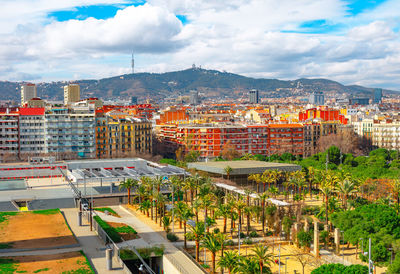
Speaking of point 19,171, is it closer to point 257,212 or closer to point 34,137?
point 34,137

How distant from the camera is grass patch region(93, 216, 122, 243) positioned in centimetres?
4119

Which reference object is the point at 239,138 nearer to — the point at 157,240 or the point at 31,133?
the point at 31,133

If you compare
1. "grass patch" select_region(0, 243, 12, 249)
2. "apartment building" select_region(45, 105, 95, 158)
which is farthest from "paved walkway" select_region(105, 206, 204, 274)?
"apartment building" select_region(45, 105, 95, 158)

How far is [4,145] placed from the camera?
98562 mm

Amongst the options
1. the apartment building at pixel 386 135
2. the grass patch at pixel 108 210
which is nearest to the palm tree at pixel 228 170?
the grass patch at pixel 108 210

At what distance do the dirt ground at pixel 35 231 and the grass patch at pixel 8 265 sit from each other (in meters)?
3.16

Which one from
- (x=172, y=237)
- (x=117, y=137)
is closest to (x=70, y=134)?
(x=117, y=137)

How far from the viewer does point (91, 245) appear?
39.3 metres

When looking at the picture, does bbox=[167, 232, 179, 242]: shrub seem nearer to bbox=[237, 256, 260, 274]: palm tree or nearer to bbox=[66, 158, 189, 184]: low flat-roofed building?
bbox=[237, 256, 260, 274]: palm tree

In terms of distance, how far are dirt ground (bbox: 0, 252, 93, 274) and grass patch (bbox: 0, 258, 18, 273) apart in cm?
14

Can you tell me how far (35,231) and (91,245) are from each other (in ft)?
20.6

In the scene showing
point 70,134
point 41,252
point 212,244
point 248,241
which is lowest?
point 248,241

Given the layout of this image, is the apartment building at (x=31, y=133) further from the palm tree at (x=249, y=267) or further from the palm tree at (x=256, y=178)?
the palm tree at (x=249, y=267)

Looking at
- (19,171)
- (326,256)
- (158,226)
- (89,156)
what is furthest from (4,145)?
(326,256)
